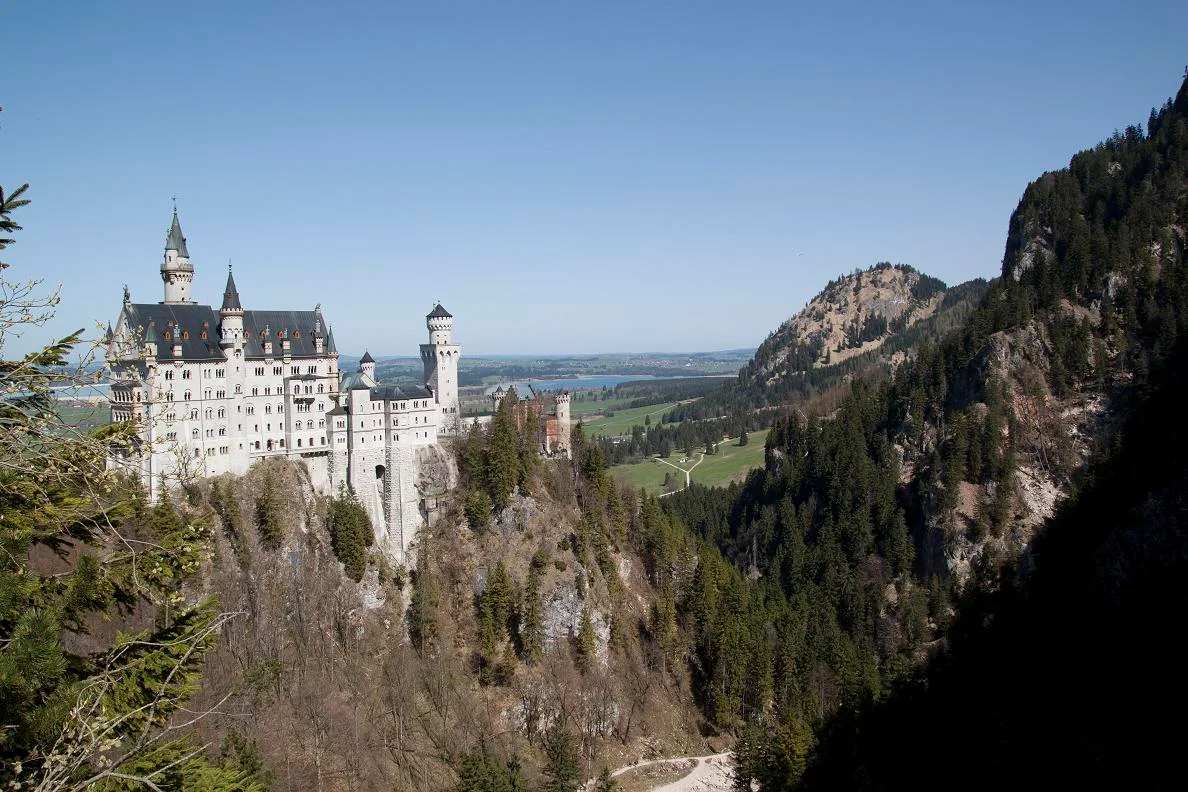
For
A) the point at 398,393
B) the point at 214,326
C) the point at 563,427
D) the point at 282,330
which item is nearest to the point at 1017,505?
the point at 563,427

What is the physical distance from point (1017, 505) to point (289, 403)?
9446cm

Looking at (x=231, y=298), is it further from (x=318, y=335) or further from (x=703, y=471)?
(x=703, y=471)

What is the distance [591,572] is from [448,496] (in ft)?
54.8

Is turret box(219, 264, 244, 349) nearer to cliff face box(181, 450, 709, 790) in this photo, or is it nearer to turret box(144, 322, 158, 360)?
turret box(144, 322, 158, 360)

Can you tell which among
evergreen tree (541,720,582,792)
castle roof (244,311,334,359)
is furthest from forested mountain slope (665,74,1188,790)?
castle roof (244,311,334,359)

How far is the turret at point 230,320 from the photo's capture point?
241ft

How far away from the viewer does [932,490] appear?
11650cm

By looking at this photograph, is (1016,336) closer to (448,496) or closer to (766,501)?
(766,501)

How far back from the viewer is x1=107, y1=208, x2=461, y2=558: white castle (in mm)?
71000

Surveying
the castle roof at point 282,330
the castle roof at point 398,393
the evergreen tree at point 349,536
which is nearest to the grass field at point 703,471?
the castle roof at point 398,393

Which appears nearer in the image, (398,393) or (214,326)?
(214,326)

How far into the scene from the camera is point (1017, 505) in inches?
4424

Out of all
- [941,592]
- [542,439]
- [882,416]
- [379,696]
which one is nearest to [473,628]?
[379,696]

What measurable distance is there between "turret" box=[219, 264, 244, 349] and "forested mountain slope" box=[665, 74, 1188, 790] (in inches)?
2225
